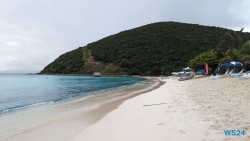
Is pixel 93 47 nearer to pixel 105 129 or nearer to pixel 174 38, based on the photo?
pixel 174 38

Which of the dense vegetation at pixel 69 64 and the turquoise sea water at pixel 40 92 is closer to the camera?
the turquoise sea water at pixel 40 92

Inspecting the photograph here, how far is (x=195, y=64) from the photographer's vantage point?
1987 inches

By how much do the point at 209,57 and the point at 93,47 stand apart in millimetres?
75377

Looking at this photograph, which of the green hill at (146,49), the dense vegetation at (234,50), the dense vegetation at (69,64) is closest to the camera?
the dense vegetation at (234,50)

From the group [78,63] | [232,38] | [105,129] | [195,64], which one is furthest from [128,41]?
[105,129]

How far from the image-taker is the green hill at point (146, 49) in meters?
88.8

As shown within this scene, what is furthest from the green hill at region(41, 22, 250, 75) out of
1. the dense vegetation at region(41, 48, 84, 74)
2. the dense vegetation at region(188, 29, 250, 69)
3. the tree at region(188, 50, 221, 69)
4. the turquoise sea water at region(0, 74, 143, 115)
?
the turquoise sea water at region(0, 74, 143, 115)

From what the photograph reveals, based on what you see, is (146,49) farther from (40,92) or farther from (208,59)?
(40,92)

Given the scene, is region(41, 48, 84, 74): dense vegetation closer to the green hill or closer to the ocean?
the green hill

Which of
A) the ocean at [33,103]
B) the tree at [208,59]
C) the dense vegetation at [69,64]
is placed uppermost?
the dense vegetation at [69,64]

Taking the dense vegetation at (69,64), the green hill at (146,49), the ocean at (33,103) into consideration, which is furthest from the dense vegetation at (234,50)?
the dense vegetation at (69,64)

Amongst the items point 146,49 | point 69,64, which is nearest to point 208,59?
point 146,49

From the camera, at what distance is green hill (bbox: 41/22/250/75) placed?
88812 millimetres

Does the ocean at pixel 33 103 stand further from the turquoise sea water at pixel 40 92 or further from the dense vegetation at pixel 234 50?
the dense vegetation at pixel 234 50
